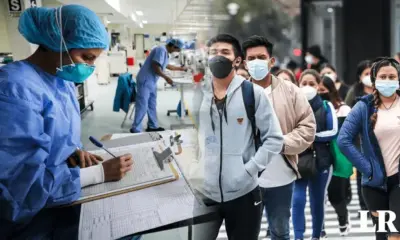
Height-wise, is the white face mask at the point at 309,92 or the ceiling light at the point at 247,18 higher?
the ceiling light at the point at 247,18

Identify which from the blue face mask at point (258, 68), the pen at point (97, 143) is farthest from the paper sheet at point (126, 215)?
the blue face mask at point (258, 68)

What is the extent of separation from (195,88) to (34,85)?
42cm

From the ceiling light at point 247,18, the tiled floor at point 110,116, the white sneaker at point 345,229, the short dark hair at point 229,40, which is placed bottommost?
the white sneaker at point 345,229

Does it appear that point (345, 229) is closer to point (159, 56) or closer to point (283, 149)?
point (283, 149)

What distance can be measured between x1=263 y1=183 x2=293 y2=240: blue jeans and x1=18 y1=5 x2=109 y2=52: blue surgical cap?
716 millimetres

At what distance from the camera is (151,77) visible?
37.2 inches

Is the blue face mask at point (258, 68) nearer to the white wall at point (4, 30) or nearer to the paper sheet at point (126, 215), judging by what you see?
the paper sheet at point (126, 215)

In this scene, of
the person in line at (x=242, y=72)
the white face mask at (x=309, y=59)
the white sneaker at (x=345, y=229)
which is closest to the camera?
the person in line at (x=242, y=72)

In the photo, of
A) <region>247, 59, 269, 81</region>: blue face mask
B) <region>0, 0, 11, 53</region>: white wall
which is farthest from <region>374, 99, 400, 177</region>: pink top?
<region>0, 0, 11, 53</region>: white wall

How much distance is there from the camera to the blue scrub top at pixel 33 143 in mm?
629

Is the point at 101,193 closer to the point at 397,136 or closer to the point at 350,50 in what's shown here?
the point at 397,136

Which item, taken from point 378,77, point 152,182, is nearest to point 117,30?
point 152,182

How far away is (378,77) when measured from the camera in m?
1.32

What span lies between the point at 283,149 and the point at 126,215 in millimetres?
553
